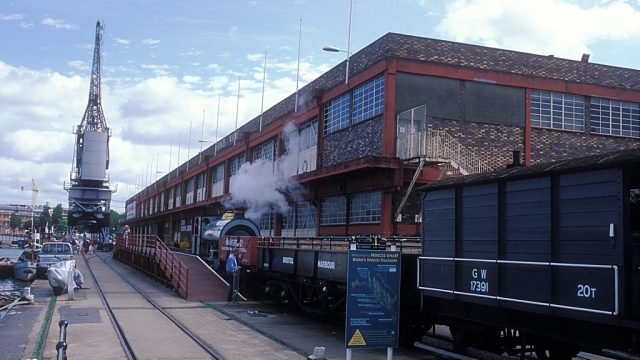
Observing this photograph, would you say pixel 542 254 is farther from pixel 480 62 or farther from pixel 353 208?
pixel 480 62

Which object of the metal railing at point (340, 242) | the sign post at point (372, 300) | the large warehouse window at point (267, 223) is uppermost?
the large warehouse window at point (267, 223)

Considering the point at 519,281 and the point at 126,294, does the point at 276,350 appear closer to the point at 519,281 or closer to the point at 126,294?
the point at 519,281

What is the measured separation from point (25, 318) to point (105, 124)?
82.5 m

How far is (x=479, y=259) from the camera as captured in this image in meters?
8.89

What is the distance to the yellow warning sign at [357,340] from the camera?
8883mm

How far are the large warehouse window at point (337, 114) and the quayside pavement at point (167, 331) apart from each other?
972cm

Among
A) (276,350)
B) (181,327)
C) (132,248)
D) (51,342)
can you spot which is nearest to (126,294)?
(181,327)

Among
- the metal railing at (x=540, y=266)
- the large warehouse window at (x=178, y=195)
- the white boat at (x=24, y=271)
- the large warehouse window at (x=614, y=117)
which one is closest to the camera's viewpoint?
the metal railing at (x=540, y=266)

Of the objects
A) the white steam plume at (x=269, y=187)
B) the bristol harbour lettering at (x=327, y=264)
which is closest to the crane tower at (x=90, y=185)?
the white steam plume at (x=269, y=187)

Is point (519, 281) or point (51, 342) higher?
point (519, 281)

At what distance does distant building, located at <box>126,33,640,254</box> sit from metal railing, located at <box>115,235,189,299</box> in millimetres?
2251

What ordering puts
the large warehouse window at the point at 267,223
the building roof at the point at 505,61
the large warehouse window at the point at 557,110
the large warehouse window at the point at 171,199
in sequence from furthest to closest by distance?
1. the large warehouse window at the point at 171,199
2. the large warehouse window at the point at 267,223
3. the large warehouse window at the point at 557,110
4. the building roof at the point at 505,61

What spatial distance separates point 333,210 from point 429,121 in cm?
599

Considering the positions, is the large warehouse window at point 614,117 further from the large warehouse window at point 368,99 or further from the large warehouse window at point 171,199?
the large warehouse window at point 171,199
